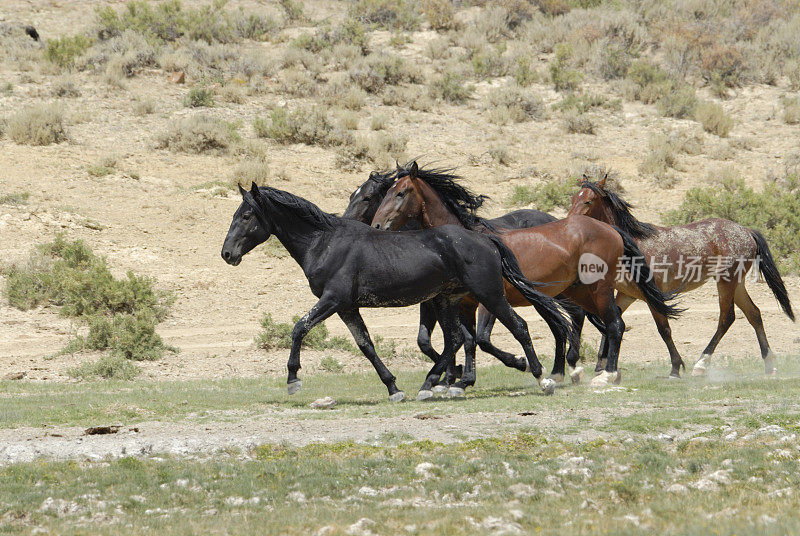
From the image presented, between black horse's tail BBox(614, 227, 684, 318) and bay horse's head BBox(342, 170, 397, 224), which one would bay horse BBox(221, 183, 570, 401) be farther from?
black horse's tail BBox(614, 227, 684, 318)

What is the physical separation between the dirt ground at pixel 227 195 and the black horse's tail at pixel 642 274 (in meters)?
→ 2.29

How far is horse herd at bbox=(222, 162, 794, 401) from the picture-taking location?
952 cm

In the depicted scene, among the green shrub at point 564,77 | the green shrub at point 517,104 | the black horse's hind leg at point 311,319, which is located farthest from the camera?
the green shrub at point 564,77

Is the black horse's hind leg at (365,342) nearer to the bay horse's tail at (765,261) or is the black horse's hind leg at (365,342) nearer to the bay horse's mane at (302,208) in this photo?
the bay horse's mane at (302,208)

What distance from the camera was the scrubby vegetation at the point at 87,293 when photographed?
14.7 metres

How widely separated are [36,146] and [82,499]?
18950 mm

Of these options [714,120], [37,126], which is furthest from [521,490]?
[714,120]

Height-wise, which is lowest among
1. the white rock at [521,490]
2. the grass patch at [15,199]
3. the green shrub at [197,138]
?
the white rock at [521,490]

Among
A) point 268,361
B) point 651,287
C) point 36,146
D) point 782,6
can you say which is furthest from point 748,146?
point 36,146

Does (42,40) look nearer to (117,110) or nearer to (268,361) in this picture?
(117,110)

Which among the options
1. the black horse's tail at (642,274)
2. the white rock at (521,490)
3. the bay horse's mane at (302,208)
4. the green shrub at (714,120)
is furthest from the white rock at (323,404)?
the green shrub at (714,120)

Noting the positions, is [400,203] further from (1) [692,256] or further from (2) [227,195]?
(2) [227,195]

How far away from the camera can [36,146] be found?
22828 millimetres

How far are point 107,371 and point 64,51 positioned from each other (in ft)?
61.7
